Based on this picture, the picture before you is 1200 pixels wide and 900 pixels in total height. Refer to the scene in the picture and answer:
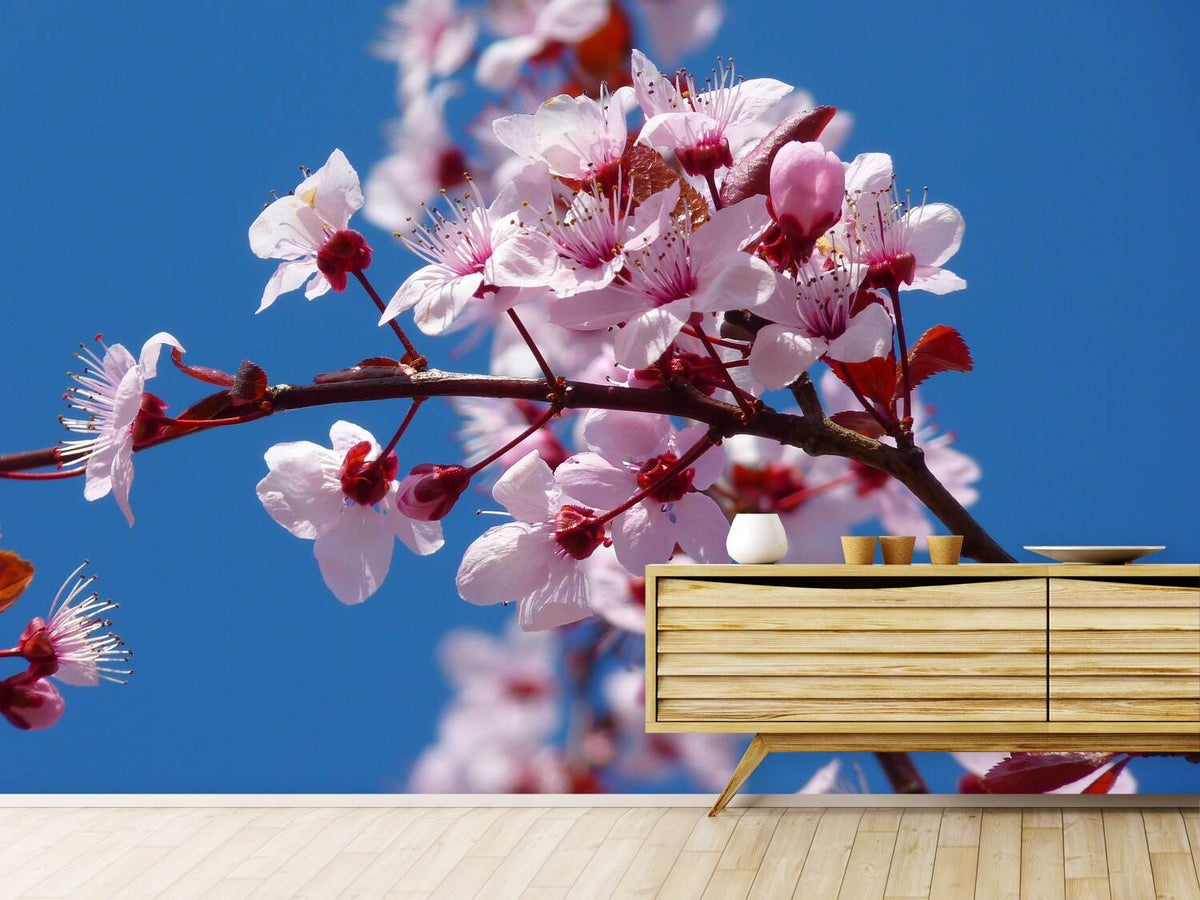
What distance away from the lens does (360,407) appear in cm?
240

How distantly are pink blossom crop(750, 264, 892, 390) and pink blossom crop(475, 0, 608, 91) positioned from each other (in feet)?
2.37

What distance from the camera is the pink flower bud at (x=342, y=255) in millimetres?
1027

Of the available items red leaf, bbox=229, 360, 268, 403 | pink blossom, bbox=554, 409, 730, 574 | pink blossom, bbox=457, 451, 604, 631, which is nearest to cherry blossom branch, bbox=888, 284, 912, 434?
pink blossom, bbox=554, 409, 730, 574

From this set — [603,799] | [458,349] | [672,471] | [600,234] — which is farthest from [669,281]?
[603,799]

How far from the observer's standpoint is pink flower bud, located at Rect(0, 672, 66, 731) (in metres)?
0.97

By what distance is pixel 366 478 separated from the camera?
38.4 inches

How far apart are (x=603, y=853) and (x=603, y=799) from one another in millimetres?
266

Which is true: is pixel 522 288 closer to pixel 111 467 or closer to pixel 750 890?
pixel 111 467

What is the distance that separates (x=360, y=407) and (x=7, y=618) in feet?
2.53

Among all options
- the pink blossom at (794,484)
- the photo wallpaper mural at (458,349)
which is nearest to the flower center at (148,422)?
the photo wallpaper mural at (458,349)

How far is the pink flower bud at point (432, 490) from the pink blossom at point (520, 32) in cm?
73

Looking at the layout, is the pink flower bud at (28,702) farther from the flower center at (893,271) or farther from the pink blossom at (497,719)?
the pink blossom at (497,719)

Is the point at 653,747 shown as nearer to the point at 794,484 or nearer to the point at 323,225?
the point at 794,484

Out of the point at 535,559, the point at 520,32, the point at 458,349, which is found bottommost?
the point at 535,559
